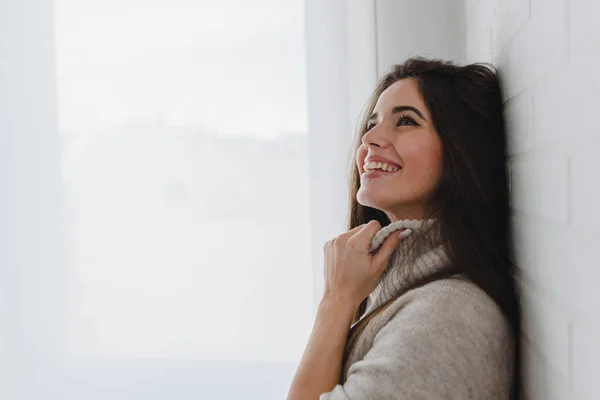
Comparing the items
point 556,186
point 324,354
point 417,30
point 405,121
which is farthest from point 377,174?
point 417,30

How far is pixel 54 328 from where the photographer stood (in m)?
2.26

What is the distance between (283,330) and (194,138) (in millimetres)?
701

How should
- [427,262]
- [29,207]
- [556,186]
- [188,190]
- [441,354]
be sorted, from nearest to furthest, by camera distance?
[556,186]
[441,354]
[427,262]
[188,190]
[29,207]

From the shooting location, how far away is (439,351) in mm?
928

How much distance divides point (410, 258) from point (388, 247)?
55 millimetres

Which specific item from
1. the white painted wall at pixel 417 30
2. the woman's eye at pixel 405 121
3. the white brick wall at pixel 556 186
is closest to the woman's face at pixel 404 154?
the woman's eye at pixel 405 121

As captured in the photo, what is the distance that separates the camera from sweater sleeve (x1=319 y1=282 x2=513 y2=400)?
92 cm

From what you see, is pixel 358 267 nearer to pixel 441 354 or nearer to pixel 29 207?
pixel 441 354

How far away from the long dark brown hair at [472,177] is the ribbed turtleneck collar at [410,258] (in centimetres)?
2

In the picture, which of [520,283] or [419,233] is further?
[419,233]

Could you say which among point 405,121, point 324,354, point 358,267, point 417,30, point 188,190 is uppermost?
point 417,30

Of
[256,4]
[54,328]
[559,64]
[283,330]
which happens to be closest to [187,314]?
[283,330]

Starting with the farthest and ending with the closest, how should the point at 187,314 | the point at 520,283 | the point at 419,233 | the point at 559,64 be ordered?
1. the point at 187,314
2. the point at 419,233
3. the point at 520,283
4. the point at 559,64

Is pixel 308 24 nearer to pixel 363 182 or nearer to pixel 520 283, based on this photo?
pixel 363 182
